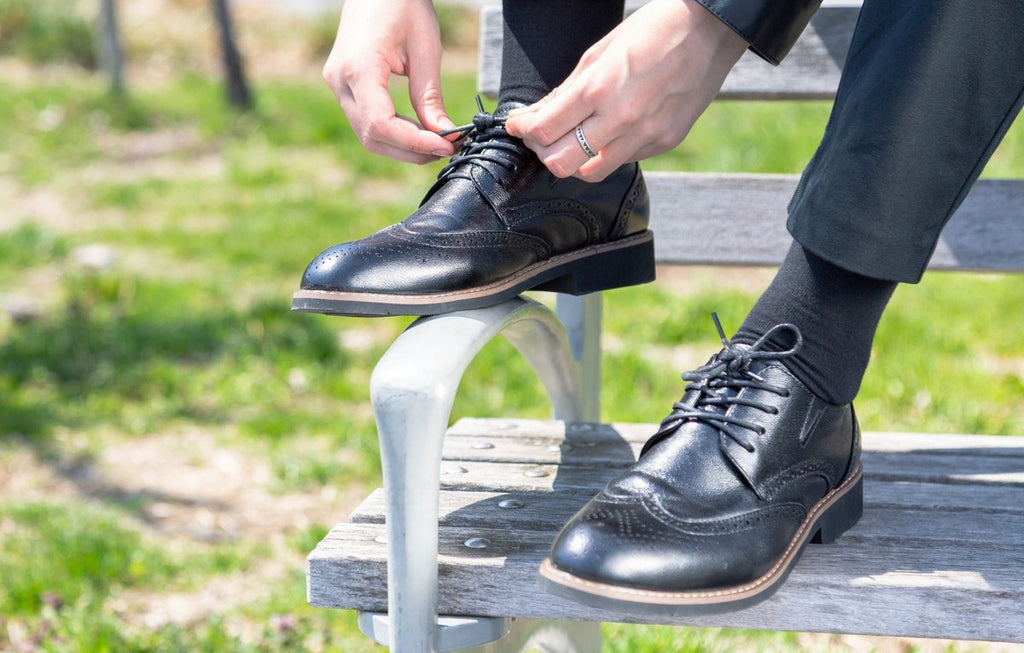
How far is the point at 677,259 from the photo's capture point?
1.81 metres

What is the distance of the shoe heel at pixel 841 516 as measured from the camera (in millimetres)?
1046

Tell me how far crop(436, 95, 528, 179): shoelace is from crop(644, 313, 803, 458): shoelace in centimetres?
31

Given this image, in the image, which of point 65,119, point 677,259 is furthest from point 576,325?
point 65,119

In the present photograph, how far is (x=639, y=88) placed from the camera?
0.98 metres

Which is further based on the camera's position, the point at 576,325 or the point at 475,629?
the point at 576,325

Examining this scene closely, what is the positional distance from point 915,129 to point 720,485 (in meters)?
0.34

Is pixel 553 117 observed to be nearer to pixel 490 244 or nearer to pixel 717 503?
pixel 490 244

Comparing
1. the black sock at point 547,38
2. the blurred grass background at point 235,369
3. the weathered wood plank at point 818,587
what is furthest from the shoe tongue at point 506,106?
the blurred grass background at point 235,369

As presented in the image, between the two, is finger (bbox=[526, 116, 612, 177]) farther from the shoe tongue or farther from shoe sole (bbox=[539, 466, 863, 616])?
shoe sole (bbox=[539, 466, 863, 616])

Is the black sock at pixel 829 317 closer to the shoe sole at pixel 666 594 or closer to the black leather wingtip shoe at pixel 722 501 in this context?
the black leather wingtip shoe at pixel 722 501

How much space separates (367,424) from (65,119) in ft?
13.6

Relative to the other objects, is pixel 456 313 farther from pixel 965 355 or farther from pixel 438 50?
pixel 965 355

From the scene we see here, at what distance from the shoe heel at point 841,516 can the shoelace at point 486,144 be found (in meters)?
0.47

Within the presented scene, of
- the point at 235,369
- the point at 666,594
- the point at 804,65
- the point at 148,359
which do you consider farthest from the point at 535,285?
the point at 148,359
